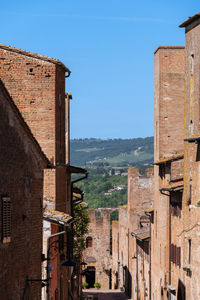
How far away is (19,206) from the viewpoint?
14.2m

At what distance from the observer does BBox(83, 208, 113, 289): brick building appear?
67.9m

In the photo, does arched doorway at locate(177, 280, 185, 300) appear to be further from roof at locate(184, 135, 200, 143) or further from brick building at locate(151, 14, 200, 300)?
roof at locate(184, 135, 200, 143)

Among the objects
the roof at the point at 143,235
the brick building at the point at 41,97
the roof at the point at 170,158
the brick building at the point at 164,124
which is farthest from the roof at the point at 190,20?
the roof at the point at 143,235

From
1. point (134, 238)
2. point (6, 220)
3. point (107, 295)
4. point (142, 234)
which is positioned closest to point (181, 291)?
point (142, 234)

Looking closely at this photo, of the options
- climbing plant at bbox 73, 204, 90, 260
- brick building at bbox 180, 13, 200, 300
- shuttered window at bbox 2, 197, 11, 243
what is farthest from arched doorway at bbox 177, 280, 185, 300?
shuttered window at bbox 2, 197, 11, 243

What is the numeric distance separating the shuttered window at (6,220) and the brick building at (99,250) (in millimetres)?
54540

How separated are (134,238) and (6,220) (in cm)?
3704

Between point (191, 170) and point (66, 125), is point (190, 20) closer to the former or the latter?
point (191, 170)

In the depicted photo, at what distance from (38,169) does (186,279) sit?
13681 millimetres

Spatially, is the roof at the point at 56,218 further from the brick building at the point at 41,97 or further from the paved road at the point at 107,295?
the paved road at the point at 107,295

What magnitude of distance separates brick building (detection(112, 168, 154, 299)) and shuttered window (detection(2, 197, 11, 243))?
2921cm

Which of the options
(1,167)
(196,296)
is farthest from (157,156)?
(1,167)

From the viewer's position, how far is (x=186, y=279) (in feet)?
91.5

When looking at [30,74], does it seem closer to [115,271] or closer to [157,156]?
[157,156]
